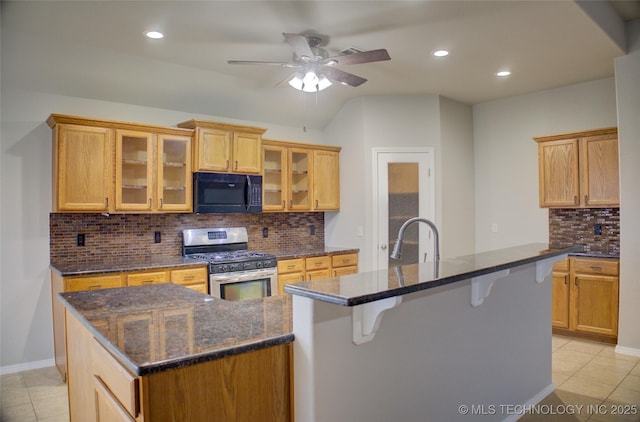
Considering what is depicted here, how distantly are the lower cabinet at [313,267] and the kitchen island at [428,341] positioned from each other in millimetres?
2268

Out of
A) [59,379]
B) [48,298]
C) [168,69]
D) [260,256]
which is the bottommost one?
[59,379]

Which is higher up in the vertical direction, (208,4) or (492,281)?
(208,4)

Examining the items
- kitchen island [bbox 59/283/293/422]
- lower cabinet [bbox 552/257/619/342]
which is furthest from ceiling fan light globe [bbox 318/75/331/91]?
lower cabinet [bbox 552/257/619/342]

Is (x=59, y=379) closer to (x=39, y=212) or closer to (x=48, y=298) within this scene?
(x=48, y=298)

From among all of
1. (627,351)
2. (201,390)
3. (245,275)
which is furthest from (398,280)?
(627,351)

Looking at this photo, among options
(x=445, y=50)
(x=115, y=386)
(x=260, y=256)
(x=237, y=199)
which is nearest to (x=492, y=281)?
(x=115, y=386)

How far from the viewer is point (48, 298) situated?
3891 mm

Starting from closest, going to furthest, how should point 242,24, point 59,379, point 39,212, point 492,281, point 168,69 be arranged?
point 492,281
point 242,24
point 59,379
point 39,212
point 168,69

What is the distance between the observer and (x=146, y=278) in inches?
147

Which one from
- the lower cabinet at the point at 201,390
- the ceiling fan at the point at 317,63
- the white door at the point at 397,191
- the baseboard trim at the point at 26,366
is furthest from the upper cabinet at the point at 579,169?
the baseboard trim at the point at 26,366

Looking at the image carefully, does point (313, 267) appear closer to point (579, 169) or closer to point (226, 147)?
point (226, 147)

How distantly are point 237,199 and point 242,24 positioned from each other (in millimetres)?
1923

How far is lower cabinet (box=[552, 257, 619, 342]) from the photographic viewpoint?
Answer: 13.7 ft

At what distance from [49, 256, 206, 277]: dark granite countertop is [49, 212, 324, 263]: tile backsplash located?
76 mm
